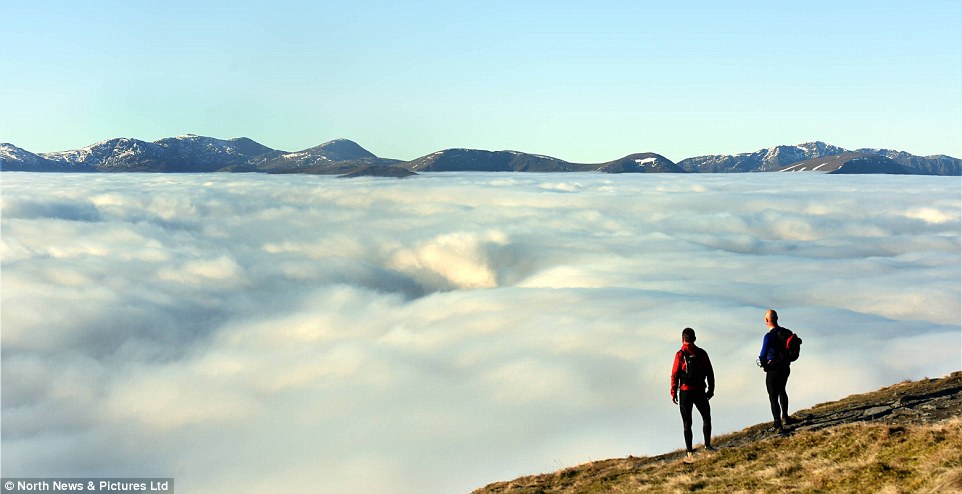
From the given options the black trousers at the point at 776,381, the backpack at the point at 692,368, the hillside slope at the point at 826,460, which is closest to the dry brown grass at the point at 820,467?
the hillside slope at the point at 826,460

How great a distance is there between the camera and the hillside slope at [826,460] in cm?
1311

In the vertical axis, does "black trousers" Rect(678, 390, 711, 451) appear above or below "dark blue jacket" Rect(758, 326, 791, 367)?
below

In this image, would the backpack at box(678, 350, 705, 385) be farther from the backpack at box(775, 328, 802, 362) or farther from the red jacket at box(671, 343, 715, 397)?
the backpack at box(775, 328, 802, 362)

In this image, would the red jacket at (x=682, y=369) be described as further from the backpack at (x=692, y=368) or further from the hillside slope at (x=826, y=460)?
the hillside slope at (x=826, y=460)

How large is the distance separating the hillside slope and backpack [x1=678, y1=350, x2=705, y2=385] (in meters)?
2.19

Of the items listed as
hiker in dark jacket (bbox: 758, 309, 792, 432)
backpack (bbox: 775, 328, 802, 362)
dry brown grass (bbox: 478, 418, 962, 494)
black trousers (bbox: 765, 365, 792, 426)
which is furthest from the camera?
black trousers (bbox: 765, 365, 792, 426)

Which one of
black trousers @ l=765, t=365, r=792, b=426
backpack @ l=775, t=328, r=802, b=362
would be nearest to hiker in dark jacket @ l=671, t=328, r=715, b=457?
black trousers @ l=765, t=365, r=792, b=426

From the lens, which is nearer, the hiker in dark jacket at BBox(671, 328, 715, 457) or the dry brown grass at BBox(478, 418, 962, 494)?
the dry brown grass at BBox(478, 418, 962, 494)

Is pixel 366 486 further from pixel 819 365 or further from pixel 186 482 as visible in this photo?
pixel 819 365

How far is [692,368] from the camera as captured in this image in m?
17.5

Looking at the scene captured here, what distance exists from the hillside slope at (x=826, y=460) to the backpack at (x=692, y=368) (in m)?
2.19

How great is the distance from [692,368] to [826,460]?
360 cm

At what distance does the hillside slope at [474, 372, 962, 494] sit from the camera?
1311 cm

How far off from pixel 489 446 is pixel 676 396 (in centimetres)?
16926
